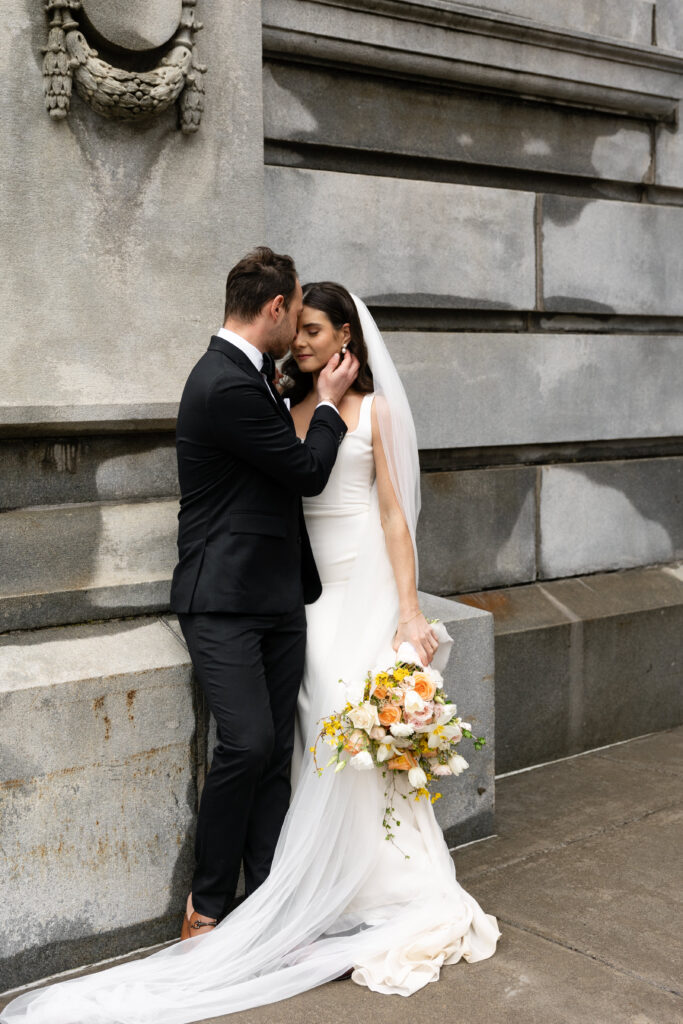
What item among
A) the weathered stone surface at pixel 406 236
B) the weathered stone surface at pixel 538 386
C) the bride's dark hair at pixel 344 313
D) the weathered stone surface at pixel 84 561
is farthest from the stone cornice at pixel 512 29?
the weathered stone surface at pixel 84 561

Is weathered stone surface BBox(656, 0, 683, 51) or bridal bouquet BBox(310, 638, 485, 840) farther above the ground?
weathered stone surface BBox(656, 0, 683, 51)

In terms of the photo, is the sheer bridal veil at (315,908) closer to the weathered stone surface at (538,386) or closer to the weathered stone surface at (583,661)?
the weathered stone surface at (538,386)

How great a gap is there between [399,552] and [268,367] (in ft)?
2.66

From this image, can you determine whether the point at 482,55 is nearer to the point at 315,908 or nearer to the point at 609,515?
the point at 609,515

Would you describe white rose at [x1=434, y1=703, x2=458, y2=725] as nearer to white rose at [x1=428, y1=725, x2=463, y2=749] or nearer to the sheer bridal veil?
white rose at [x1=428, y1=725, x2=463, y2=749]

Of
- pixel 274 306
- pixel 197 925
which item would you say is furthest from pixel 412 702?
pixel 274 306

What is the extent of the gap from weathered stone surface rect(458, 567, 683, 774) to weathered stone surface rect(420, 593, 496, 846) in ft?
2.92

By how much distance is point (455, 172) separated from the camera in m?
5.91

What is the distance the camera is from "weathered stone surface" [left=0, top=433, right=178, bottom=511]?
4.11 m

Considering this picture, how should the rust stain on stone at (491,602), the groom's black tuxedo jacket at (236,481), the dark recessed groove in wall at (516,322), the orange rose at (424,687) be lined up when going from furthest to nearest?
the rust stain on stone at (491,602) < the dark recessed groove in wall at (516,322) < the orange rose at (424,687) < the groom's black tuxedo jacket at (236,481)

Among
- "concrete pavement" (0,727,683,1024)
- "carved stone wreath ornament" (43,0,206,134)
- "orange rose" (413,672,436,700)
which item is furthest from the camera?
"carved stone wreath ornament" (43,0,206,134)

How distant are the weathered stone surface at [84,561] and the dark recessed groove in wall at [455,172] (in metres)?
2.01

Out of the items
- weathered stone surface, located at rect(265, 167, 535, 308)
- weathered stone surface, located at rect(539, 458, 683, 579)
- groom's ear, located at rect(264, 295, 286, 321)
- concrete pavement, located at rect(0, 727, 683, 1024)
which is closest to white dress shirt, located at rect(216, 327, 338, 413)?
groom's ear, located at rect(264, 295, 286, 321)

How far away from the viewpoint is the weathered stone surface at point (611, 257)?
6207 mm
